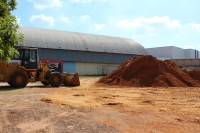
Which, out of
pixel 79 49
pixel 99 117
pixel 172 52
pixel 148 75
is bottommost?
pixel 99 117

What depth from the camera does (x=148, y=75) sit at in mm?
28641

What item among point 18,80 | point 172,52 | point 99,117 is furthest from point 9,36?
point 172,52

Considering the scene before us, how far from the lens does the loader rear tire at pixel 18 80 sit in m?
23.4

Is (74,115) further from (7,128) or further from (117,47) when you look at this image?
(117,47)

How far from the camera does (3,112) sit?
11.9 m

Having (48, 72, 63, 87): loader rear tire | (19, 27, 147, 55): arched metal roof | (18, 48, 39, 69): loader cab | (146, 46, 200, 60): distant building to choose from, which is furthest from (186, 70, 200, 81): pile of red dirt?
(146, 46, 200, 60): distant building

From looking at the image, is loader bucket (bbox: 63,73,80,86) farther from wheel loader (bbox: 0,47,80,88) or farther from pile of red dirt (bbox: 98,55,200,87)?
pile of red dirt (bbox: 98,55,200,87)

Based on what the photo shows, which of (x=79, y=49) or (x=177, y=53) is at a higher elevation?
(x=177, y=53)

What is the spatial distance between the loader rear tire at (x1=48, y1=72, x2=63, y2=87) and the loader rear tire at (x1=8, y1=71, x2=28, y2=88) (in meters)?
2.20

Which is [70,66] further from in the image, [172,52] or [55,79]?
[172,52]

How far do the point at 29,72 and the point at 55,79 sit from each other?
2.04m

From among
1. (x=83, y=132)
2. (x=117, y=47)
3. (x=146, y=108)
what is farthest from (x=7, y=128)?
(x=117, y=47)

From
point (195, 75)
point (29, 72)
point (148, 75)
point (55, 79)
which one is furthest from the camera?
point (195, 75)

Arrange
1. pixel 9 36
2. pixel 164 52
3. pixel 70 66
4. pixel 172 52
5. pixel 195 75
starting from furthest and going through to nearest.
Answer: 1. pixel 164 52
2. pixel 172 52
3. pixel 70 66
4. pixel 195 75
5. pixel 9 36
